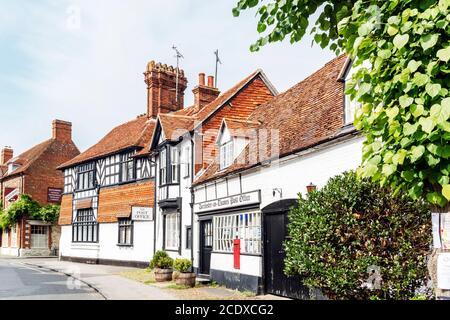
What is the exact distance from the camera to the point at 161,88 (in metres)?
32.2

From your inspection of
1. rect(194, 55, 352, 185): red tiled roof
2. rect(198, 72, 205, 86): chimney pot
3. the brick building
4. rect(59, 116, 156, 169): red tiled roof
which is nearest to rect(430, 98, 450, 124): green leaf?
rect(194, 55, 352, 185): red tiled roof

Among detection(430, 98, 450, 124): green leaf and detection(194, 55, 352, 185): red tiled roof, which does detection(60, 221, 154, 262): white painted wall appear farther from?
detection(430, 98, 450, 124): green leaf

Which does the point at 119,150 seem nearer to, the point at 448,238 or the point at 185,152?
the point at 185,152

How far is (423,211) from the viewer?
8.91m

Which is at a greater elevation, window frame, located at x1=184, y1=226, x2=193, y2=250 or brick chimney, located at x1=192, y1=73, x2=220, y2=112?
brick chimney, located at x1=192, y1=73, x2=220, y2=112

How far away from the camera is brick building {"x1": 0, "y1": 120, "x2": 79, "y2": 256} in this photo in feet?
146

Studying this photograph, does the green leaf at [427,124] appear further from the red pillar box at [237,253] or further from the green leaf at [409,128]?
the red pillar box at [237,253]

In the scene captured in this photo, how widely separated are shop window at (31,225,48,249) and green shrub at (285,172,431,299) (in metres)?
39.7

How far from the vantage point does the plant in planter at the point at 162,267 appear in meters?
20.5

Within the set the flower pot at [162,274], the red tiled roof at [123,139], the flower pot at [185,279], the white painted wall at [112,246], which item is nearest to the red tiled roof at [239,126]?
the flower pot at [185,279]

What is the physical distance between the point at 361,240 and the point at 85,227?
97.3 ft

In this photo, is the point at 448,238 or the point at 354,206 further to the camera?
the point at 354,206
